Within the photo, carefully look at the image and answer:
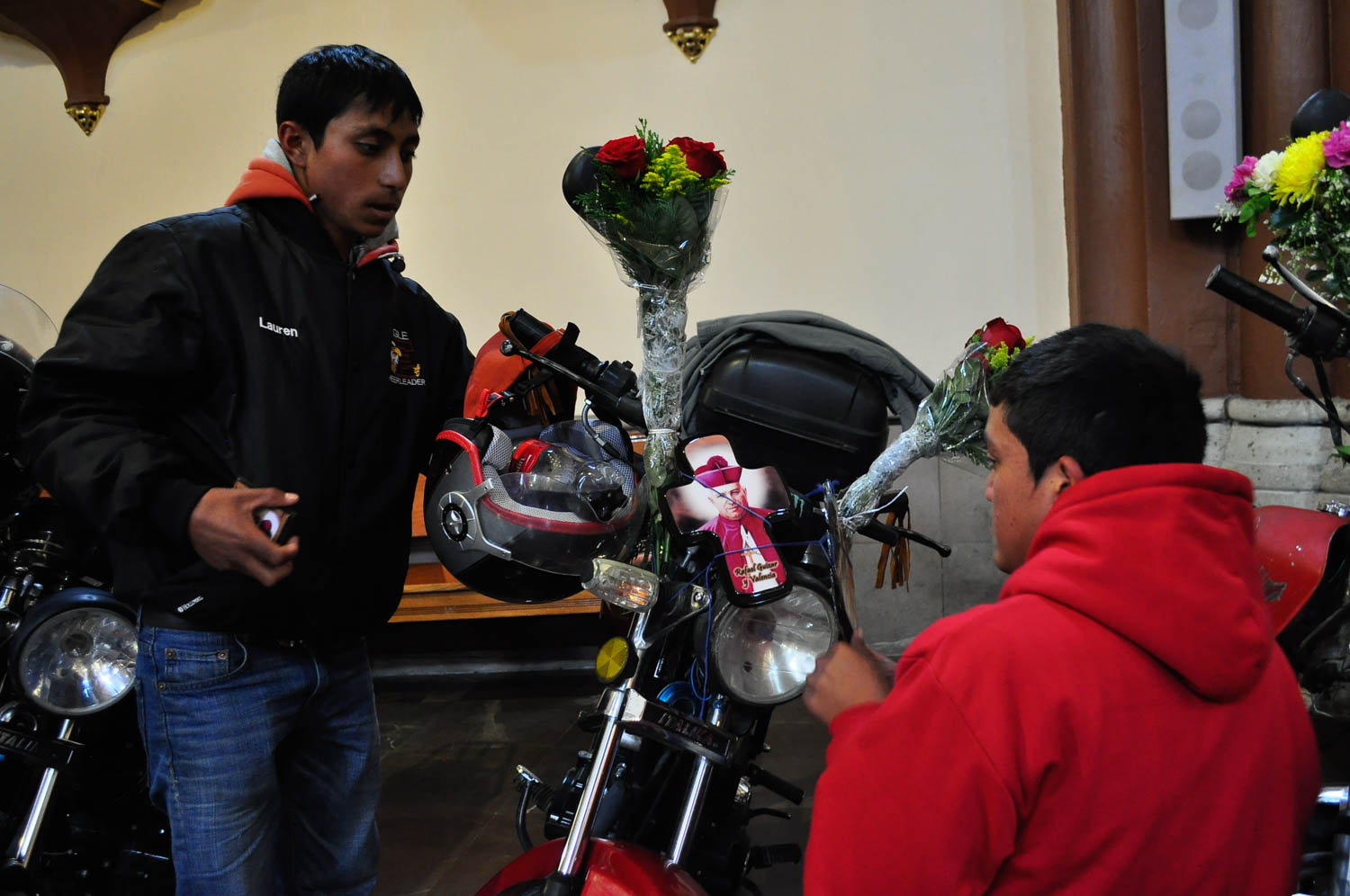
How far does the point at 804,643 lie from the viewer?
5.61 ft

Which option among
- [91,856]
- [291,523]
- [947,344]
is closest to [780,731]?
[947,344]

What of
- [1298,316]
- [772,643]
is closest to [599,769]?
[772,643]

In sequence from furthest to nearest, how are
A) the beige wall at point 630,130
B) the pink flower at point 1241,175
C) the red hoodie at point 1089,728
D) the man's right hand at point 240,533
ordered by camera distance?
the beige wall at point 630,130
the pink flower at point 1241,175
the man's right hand at point 240,533
the red hoodie at point 1089,728

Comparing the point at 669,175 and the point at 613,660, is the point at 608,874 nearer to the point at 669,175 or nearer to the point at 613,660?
the point at 613,660

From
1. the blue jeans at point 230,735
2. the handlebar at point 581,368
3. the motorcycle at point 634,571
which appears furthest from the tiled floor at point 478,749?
the handlebar at point 581,368

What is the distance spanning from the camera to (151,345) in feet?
4.30

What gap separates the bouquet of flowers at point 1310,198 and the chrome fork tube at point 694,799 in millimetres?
1277

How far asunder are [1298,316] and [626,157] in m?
1.16

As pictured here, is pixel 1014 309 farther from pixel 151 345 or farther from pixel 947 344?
pixel 151 345

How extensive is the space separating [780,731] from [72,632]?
2.17 meters

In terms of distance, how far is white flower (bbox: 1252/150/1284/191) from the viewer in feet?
6.15

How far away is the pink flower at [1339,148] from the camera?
5.62 ft

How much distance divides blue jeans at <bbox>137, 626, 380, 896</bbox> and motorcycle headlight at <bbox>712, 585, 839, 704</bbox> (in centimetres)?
58

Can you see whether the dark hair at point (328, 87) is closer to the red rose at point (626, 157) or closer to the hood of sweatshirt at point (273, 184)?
the hood of sweatshirt at point (273, 184)
